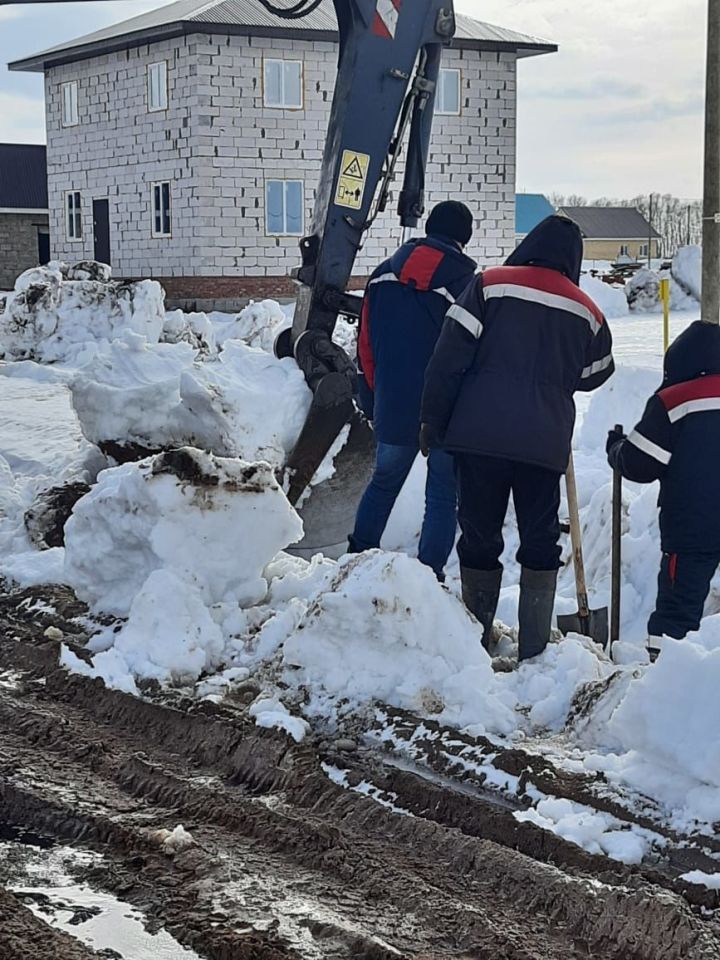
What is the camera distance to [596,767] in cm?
404

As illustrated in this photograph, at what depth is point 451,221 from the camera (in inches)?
233

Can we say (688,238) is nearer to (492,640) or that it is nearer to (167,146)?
(167,146)

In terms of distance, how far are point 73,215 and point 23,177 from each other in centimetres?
985

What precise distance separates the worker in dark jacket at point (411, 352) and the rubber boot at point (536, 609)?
0.93 meters

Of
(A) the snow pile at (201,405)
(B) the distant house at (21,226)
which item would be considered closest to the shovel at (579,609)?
(A) the snow pile at (201,405)

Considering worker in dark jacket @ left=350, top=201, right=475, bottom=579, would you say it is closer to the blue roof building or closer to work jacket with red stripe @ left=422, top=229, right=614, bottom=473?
work jacket with red stripe @ left=422, top=229, right=614, bottom=473

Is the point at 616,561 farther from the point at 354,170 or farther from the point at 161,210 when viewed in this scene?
the point at 161,210

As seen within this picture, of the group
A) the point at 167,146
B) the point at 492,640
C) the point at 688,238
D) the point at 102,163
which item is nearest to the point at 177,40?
the point at 167,146

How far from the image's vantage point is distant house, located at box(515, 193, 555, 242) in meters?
50.6

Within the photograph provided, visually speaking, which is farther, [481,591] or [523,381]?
[481,591]

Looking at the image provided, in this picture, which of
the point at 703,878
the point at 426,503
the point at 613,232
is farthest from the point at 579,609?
the point at 613,232

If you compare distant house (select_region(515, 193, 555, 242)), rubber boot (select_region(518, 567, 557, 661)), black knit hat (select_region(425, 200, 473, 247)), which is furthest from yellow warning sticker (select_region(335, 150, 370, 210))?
distant house (select_region(515, 193, 555, 242))

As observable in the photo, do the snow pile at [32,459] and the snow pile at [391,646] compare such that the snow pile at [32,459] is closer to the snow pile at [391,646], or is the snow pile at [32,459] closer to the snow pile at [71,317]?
the snow pile at [71,317]

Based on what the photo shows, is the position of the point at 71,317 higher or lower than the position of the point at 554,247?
lower
